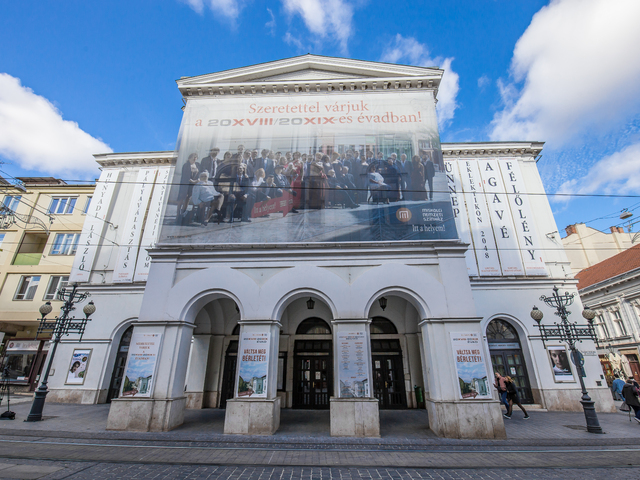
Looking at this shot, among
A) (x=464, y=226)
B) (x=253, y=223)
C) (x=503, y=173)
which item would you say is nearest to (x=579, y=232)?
(x=503, y=173)

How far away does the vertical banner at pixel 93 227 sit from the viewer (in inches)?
642

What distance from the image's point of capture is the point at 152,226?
1697 cm

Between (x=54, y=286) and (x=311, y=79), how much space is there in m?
21.0

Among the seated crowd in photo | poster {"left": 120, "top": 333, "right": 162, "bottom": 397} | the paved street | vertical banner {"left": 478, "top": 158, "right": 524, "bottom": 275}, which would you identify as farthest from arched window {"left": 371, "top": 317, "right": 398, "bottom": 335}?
poster {"left": 120, "top": 333, "right": 162, "bottom": 397}

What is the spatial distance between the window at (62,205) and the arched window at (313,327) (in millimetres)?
19259

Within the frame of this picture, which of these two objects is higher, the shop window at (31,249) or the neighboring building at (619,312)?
the shop window at (31,249)

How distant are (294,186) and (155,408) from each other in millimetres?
8804

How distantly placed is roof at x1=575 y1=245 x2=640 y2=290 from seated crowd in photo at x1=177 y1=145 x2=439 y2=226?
18733 mm

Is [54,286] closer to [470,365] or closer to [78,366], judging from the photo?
[78,366]

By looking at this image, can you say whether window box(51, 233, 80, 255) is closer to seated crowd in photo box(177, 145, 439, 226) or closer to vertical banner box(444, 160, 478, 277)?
seated crowd in photo box(177, 145, 439, 226)

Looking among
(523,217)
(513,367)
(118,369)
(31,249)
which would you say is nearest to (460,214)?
(523,217)

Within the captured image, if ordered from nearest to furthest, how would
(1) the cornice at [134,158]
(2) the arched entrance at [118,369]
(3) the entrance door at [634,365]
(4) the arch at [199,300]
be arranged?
(4) the arch at [199,300], (2) the arched entrance at [118,369], (1) the cornice at [134,158], (3) the entrance door at [634,365]

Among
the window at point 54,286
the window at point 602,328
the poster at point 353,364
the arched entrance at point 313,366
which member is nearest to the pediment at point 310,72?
the poster at point 353,364

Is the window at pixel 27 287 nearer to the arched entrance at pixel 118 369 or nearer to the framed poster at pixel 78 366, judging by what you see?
the framed poster at pixel 78 366
